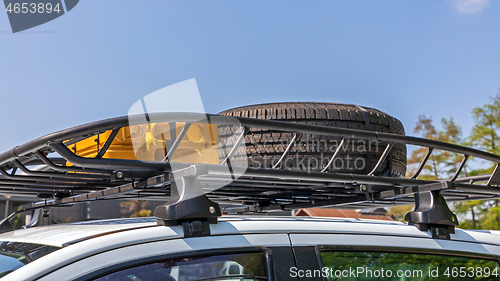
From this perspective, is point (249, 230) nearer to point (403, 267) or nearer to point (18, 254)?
point (403, 267)

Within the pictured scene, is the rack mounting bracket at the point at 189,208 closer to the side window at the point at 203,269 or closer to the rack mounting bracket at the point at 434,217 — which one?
Result: the side window at the point at 203,269

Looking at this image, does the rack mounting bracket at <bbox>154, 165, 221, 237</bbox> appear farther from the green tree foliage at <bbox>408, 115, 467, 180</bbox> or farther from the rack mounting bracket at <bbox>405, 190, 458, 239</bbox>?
the green tree foliage at <bbox>408, 115, 467, 180</bbox>

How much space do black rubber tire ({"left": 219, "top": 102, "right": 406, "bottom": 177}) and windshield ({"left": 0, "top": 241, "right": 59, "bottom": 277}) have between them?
1.04m

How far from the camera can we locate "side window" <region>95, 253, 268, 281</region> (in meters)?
1.48

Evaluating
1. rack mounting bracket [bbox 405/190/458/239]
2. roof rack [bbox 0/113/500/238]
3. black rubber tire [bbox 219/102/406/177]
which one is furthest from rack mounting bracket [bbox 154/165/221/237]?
rack mounting bracket [bbox 405/190/458/239]

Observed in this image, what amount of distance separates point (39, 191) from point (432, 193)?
2.31 m

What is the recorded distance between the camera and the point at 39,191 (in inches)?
108

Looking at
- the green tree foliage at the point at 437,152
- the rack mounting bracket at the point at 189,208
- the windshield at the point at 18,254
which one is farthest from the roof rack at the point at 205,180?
the green tree foliage at the point at 437,152

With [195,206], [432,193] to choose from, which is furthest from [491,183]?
[195,206]

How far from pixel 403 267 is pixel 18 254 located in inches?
64.2

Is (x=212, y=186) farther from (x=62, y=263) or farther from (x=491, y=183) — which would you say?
(x=491, y=183)

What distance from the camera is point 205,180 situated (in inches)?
82.9

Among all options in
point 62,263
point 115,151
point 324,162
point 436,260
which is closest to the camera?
point 62,263

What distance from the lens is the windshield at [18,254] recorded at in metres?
1.52
